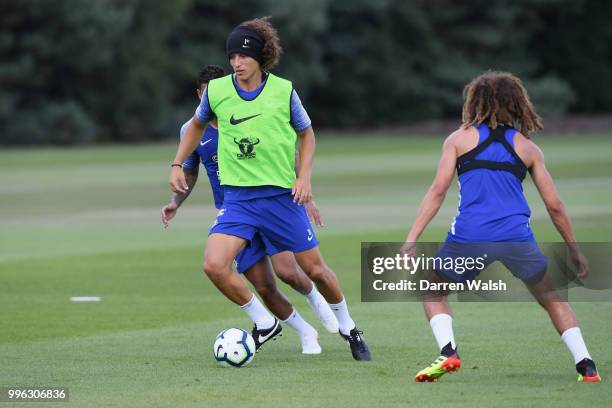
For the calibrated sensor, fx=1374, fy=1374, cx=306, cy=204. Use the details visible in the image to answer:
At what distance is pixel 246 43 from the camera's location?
9.03 m

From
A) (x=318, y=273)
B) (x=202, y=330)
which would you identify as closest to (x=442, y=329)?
(x=318, y=273)

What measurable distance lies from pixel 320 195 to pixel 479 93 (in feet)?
67.6

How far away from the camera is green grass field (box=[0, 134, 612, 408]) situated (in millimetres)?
7930

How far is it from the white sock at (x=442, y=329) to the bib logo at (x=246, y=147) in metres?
1.77

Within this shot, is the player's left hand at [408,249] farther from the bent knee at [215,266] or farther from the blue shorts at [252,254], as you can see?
the blue shorts at [252,254]

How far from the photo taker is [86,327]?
438 inches

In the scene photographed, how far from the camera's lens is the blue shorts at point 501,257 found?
25.7 ft

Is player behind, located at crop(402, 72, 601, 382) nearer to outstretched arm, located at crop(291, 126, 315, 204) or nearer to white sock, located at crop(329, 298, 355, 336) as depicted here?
outstretched arm, located at crop(291, 126, 315, 204)

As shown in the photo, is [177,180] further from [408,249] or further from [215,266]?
[408,249]

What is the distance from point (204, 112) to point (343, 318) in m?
1.73

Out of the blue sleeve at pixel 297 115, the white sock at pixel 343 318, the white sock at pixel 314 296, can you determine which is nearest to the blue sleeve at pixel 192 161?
the blue sleeve at pixel 297 115

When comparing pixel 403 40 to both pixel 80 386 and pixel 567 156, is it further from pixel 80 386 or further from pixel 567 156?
pixel 80 386

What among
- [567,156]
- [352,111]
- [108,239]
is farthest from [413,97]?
[108,239]

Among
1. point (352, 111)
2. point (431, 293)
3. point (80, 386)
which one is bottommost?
point (80, 386)
